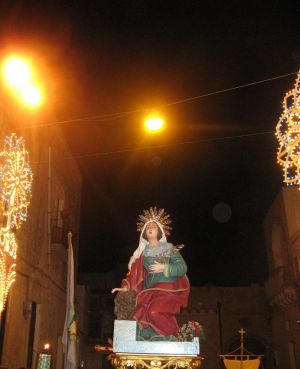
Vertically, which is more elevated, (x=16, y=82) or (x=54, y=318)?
(x=16, y=82)

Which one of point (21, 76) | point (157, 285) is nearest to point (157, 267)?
point (157, 285)

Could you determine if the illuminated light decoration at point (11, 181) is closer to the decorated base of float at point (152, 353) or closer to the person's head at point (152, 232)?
the person's head at point (152, 232)

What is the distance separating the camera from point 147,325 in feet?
23.6

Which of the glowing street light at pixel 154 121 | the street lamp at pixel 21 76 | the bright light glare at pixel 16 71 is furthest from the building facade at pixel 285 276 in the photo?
the bright light glare at pixel 16 71

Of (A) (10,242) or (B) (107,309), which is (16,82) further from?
(B) (107,309)

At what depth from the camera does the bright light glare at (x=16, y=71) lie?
32.1ft

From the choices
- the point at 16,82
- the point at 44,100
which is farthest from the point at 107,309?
the point at 16,82


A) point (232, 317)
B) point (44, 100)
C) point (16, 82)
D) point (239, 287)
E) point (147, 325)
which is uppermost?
point (44, 100)

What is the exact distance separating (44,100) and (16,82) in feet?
10.2

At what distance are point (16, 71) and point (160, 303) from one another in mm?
6097

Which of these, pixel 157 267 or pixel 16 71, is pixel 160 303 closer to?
pixel 157 267

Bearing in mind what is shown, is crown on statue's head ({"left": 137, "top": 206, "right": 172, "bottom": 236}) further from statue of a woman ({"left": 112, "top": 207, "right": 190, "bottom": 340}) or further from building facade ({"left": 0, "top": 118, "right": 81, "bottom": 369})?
building facade ({"left": 0, "top": 118, "right": 81, "bottom": 369})

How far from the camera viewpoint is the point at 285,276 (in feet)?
70.4

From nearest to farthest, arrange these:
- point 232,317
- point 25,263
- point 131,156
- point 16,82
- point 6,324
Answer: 1. point 16,82
2. point 6,324
3. point 25,263
4. point 131,156
5. point 232,317
